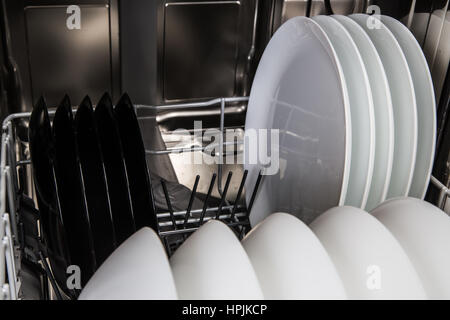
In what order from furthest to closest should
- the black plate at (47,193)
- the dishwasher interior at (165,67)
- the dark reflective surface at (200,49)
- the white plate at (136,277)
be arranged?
1. the dark reflective surface at (200,49)
2. the dishwasher interior at (165,67)
3. the black plate at (47,193)
4. the white plate at (136,277)

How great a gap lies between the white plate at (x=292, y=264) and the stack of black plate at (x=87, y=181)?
0.22m

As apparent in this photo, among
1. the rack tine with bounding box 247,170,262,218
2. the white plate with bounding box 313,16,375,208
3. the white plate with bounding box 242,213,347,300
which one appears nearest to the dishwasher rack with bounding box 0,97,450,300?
the rack tine with bounding box 247,170,262,218

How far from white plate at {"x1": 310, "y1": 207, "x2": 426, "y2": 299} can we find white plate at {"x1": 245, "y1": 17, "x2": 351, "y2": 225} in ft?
0.43

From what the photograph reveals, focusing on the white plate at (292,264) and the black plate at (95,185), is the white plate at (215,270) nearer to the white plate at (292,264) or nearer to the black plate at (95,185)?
the white plate at (292,264)

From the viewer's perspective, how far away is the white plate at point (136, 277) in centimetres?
43

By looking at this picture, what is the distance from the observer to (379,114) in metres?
0.69

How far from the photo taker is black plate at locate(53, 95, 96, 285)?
0.64 m

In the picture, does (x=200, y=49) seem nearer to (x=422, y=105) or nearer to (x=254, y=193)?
(x=254, y=193)

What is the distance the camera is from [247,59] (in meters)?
0.96

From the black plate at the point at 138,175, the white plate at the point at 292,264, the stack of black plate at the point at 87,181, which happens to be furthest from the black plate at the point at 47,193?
the white plate at the point at 292,264

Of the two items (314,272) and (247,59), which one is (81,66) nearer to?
(247,59)
